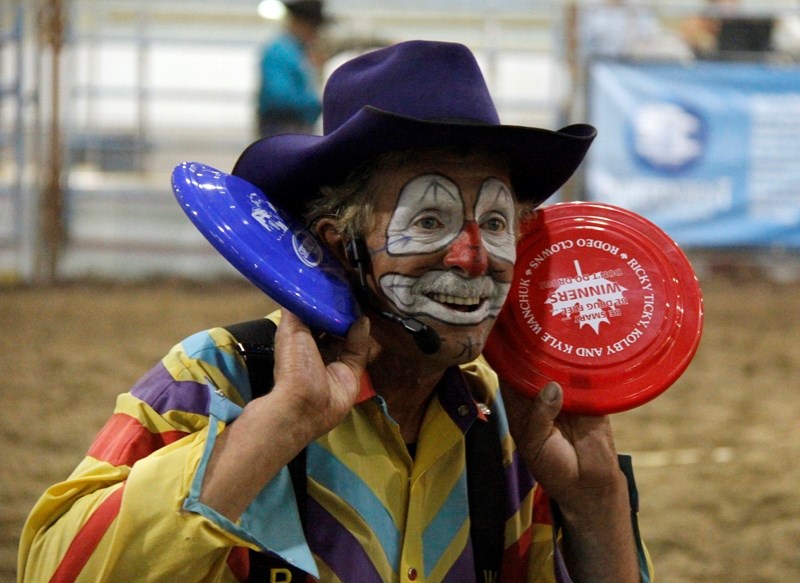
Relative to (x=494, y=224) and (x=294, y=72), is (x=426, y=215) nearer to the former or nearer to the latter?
(x=494, y=224)

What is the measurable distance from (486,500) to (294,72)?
6287mm

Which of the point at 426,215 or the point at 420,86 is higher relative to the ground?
the point at 420,86

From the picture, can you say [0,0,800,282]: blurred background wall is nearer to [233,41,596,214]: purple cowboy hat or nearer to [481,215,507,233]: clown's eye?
[233,41,596,214]: purple cowboy hat

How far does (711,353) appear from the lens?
665 cm

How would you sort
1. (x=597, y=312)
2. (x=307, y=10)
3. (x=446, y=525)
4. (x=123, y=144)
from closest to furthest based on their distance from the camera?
(x=446, y=525) → (x=597, y=312) → (x=307, y=10) → (x=123, y=144)

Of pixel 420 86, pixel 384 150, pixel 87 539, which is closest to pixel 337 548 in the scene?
pixel 87 539

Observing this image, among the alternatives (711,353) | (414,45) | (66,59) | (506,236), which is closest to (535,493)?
(506,236)

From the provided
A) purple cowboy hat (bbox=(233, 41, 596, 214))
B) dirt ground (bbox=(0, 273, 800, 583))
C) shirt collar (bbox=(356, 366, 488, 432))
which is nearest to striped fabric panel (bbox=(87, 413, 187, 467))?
shirt collar (bbox=(356, 366, 488, 432))

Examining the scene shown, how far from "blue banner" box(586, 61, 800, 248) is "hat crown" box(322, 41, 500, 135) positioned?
22.9ft

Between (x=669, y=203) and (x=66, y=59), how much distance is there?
16.4ft

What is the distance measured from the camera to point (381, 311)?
1905 millimetres

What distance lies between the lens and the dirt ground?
12.4 feet

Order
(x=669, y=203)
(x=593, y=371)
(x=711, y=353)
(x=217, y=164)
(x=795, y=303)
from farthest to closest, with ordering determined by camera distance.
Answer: (x=217, y=164), (x=669, y=203), (x=795, y=303), (x=711, y=353), (x=593, y=371)

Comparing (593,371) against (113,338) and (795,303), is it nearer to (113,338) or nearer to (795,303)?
(113,338)
